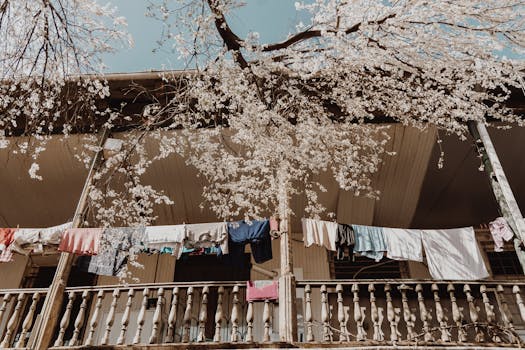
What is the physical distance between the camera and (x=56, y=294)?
6887 millimetres

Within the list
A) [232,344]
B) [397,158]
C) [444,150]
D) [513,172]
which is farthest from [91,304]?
[513,172]

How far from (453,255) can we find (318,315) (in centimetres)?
302

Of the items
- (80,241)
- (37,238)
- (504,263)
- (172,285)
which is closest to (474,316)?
(504,263)

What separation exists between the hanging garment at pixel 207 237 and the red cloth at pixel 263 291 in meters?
1.08

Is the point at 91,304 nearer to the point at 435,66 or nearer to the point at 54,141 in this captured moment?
the point at 54,141

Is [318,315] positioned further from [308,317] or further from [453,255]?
[453,255]

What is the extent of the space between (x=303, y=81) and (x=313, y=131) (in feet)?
3.53

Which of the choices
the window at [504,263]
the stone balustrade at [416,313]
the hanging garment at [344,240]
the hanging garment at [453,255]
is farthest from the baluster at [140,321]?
the window at [504,263]

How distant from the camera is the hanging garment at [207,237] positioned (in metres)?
7.88

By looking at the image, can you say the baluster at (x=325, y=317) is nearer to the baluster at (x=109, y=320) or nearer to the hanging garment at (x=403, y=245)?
the hanging garment at (x=403, y=245)

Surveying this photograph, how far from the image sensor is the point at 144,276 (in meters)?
10.2

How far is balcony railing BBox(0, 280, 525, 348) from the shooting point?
6555 mm

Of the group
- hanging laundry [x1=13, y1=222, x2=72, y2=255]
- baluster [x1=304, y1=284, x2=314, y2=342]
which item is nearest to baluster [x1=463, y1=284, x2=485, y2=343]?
baluster [x1=304, y1=284, x2=314, y2=342]

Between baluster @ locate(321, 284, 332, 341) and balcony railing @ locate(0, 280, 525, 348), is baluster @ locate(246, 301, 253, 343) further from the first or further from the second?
baluster @ locate(321, 284, 332, 341)
